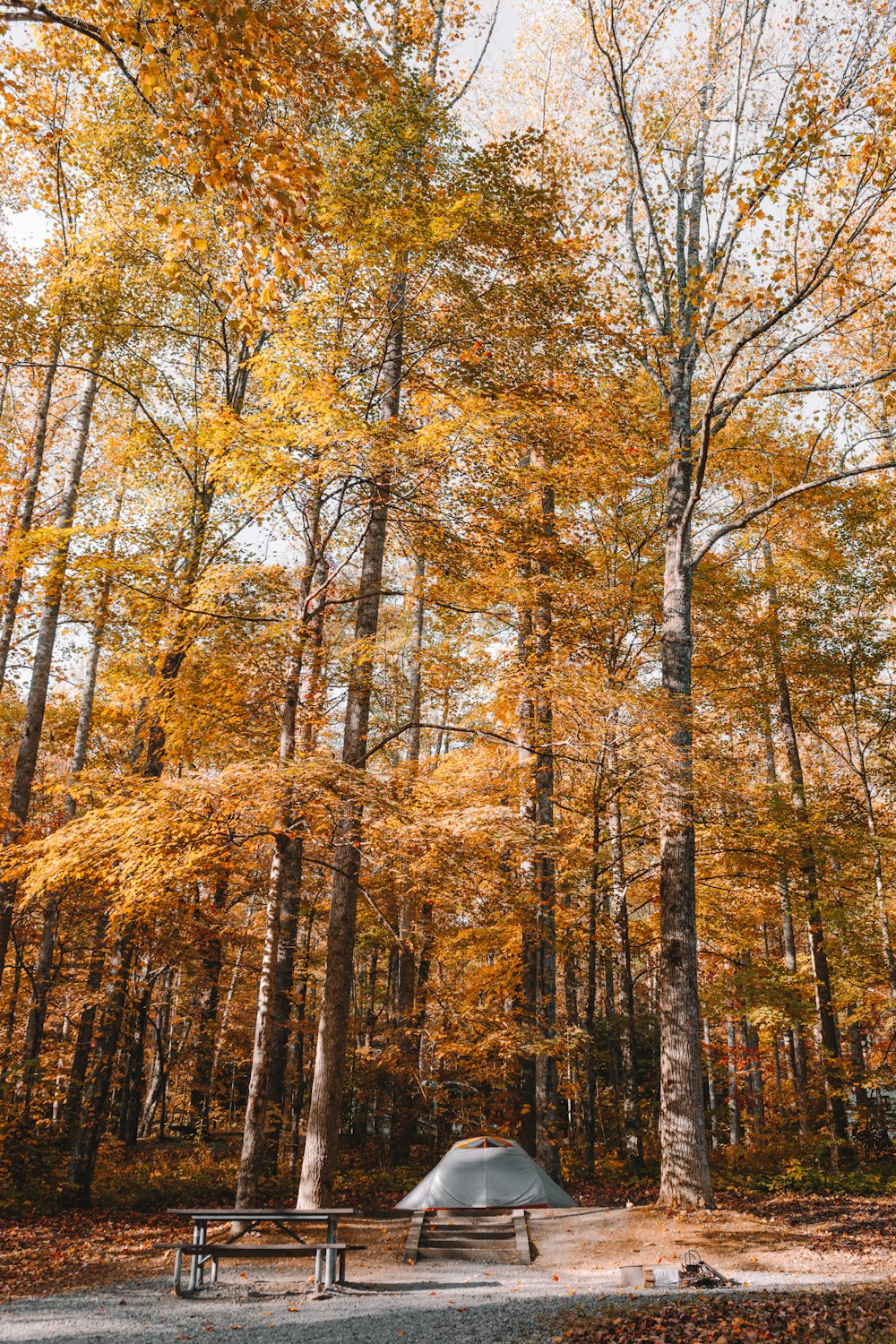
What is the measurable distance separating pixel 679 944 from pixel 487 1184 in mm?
3462

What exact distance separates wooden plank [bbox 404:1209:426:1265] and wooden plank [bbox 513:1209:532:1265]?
39.8 inches

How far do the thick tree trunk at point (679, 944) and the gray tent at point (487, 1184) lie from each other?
1.37 metres

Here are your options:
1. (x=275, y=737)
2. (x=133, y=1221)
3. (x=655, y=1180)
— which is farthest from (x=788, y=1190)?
(x=275, y=737)

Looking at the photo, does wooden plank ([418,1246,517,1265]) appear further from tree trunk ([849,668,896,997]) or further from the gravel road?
tree trunk ([849,668,896,997])

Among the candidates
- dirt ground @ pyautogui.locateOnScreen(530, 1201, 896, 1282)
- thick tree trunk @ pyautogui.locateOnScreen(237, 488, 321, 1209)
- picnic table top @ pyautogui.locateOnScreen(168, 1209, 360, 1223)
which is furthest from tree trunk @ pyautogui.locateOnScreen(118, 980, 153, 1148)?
dirt ground @ pyautogui.locateOnScreen(530, 1201, 896, 1282)

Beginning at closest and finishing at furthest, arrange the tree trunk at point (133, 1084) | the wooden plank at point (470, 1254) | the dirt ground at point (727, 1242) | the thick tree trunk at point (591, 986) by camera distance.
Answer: the dirt ground at point (727, 1242), the wooden plank at point (470, 1254), the thick tree trunk at point (591, 986), the tree trunk at point (133, 1084)

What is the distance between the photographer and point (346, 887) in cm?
855

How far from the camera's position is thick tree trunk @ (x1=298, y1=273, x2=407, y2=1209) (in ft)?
25.5

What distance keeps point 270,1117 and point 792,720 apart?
11.4 meters

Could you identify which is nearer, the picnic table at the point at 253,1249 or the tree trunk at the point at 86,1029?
the picnic table at the point at 253,1249

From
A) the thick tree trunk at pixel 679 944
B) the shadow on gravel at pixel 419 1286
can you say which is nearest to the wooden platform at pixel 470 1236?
the shadow on gravel at pixel 419 1286

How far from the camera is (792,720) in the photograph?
1470 cm

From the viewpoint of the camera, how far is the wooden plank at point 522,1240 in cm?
734

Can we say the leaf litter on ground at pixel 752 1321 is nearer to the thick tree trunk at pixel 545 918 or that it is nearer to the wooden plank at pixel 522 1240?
the wooden plank at pixel 522 1240
